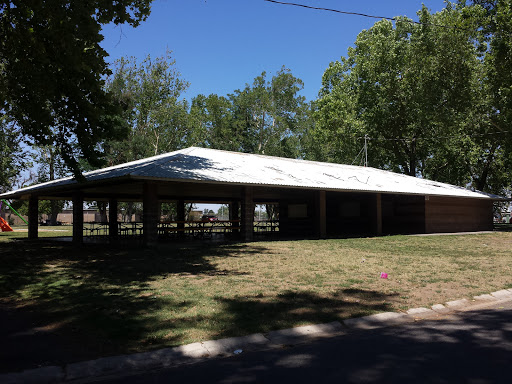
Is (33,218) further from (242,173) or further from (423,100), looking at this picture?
(423,100)

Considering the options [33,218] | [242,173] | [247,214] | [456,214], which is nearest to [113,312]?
[247,214]

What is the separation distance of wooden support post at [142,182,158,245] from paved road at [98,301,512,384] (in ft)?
34.5

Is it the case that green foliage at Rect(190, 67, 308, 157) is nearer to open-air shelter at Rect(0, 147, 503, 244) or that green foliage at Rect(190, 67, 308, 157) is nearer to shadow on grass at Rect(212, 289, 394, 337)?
open-air shelter at Rect(0, 147, 503, 244)

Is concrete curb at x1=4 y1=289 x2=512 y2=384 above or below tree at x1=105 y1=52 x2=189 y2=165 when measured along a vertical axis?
below

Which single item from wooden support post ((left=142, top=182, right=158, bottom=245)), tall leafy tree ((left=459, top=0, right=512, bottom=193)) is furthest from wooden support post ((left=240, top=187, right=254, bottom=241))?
tall leafy tree ((left=459, top=0, right=512, bottom=193))

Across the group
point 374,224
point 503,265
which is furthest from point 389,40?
point 503,265

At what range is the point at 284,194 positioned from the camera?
78.8ft

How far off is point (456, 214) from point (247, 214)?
1521cm

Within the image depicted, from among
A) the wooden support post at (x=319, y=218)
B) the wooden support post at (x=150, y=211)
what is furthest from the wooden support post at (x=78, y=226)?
the wooden support post at (x=319, y=218)

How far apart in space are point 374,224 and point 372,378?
744 inches

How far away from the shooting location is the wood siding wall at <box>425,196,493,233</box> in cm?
2306

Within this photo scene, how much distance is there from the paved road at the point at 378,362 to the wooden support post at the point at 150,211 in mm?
10515

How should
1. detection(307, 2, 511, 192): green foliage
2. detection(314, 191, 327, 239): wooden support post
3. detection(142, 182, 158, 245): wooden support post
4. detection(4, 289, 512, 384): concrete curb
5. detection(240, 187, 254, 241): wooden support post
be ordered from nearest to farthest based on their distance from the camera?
detection(4, 289, 512, 384): concrete curb → detection(142, 182, 158, 245): wooden support post → detection(240, 187, 254, 241): wooden support post → detection(314, 191, 327, 239): wooden support post → detection(307, 2, 511, 192): green foliage

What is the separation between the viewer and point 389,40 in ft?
113
